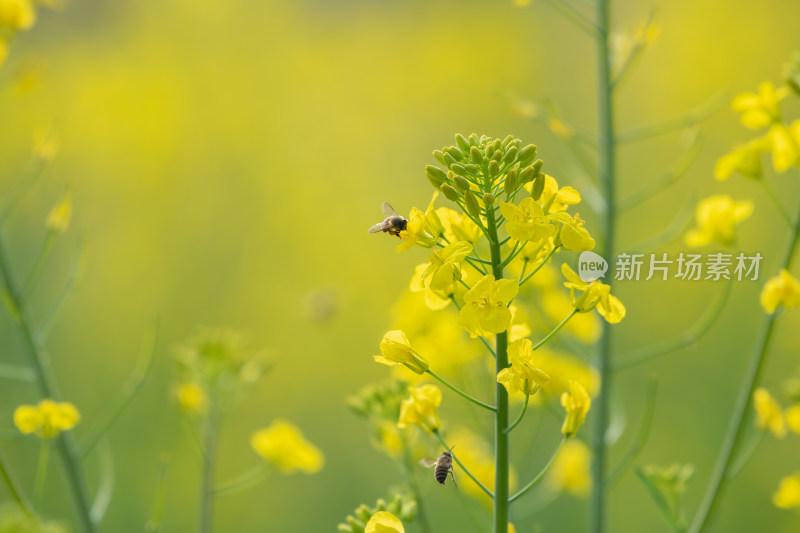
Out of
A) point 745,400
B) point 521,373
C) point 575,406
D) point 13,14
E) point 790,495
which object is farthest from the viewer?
point 13,14

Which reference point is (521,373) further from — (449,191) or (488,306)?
(449,191)

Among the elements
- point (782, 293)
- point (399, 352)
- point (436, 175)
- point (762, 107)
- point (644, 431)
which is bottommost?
point (399, 352)

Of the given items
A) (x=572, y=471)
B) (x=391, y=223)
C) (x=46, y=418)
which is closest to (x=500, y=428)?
(x=391, y=223)

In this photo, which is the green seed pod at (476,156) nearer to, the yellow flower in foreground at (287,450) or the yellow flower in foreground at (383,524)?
the yellow flower in foreground at (383,524)

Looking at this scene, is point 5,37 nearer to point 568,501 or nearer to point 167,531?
point 167,531

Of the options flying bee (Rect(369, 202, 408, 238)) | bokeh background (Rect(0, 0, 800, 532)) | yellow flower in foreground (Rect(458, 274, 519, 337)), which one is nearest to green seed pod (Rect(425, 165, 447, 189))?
yellow flower in foreground (Rect(458, 274, 519, 337))

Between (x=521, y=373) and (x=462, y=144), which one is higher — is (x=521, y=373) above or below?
below
